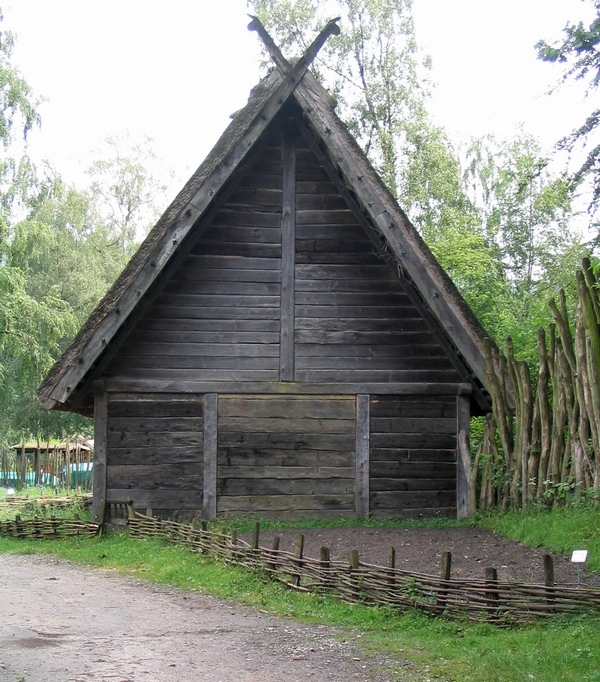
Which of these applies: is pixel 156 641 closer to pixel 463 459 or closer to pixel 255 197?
pixel 463 459

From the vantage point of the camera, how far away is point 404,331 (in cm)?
1280

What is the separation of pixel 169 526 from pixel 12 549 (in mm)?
3123

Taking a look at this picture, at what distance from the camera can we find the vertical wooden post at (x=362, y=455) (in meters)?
12.5

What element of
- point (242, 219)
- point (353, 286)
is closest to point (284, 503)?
point (353, 286)

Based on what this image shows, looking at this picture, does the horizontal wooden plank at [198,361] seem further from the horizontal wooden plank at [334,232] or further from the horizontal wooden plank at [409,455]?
the horizontal wooden plank at [409,455]

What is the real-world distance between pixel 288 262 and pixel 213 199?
1.30 meters

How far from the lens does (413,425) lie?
12.7 metres

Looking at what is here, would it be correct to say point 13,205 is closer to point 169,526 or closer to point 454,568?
point 169,526

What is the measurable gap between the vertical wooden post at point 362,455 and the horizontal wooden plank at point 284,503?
123 millimetres

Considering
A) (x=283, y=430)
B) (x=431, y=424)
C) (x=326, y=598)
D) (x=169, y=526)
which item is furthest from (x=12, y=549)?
(x=326, y=598)

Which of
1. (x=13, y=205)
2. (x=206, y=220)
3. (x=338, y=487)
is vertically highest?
(x=13, y=205)

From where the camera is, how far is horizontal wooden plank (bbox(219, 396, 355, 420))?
12.5 metres

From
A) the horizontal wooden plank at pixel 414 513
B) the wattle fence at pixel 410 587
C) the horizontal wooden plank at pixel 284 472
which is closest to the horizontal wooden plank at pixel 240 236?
the horizontal wooden plank at pixel 284 472

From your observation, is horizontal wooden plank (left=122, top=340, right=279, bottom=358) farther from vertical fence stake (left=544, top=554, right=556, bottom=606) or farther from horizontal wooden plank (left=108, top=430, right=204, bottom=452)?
vertical fence stake (left=544, top=554, right=556, bottom=606)
